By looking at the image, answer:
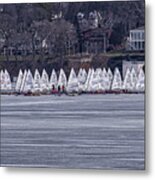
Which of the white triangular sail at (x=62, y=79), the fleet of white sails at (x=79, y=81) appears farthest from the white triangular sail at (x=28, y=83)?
the white triangular sail at (x=62, y=79)

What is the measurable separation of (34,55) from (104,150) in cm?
52

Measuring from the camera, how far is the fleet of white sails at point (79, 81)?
10.2ft

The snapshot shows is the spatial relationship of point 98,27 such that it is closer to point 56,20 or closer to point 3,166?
point 56,20

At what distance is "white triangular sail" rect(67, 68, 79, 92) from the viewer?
3.18 m

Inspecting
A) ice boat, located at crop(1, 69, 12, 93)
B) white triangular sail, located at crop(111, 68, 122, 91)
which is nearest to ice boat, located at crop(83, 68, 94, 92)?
white triangular sail, located at crop(111, 68, 122, 91)

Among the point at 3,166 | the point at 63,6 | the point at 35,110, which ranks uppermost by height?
the point at 63,6

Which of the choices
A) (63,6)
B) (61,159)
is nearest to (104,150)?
(61,159)

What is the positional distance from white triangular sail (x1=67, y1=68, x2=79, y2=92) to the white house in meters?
0.27

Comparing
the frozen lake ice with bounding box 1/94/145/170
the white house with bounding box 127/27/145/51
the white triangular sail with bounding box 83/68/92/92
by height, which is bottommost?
the frozen lake ice with bounding box 1/94/145/170

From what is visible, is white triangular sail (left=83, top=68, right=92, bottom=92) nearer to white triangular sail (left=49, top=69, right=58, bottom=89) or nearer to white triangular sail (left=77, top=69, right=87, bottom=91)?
white triangular sail (left=77, top=69, right=87, bottom=91)

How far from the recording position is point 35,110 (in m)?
3.21

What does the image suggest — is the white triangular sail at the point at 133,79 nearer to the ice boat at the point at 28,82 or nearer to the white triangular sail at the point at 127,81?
the white triangular sail at the point at 127,81

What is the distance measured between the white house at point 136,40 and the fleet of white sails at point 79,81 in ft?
0.31

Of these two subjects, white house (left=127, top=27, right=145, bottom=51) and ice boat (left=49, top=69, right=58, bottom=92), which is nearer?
white house (left=127, top=27, right=145, bottom=51)
